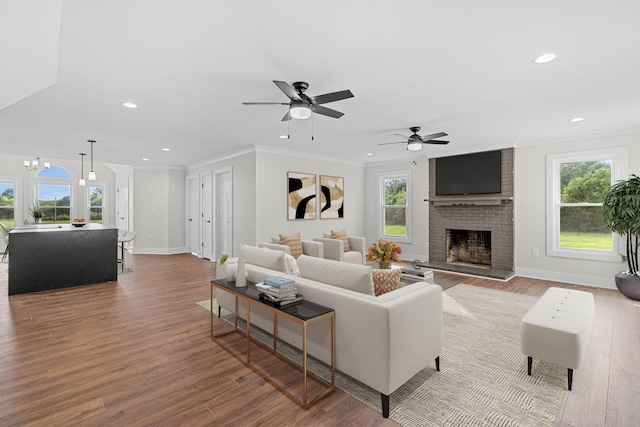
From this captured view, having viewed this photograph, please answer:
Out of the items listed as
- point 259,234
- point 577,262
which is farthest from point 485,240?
point 259,234

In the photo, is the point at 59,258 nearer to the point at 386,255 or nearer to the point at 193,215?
the point at 193,215

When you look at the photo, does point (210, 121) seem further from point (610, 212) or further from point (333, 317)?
point (610, 212)

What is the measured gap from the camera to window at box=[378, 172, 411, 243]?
307 inches

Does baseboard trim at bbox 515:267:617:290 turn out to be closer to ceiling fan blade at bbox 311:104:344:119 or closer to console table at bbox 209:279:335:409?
ceiling fan blade at bbox 311:104:344:119

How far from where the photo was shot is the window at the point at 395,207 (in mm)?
7805

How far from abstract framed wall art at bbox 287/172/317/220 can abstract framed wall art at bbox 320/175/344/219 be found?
0.29m

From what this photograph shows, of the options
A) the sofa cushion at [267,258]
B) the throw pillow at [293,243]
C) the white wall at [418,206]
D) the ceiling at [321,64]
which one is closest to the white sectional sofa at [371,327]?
the sofa cushion at [267,258]

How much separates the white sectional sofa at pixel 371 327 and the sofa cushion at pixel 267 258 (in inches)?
16.9

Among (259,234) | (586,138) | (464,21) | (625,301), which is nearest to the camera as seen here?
(464,21)

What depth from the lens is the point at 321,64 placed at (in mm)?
2645

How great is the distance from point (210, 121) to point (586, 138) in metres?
6.11

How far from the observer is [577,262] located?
5.31 metres

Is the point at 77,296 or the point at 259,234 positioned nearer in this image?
the point at 77,296

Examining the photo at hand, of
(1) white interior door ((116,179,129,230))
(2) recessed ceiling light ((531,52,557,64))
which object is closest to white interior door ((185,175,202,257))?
(1) white interior door ((116,179,129,230))
